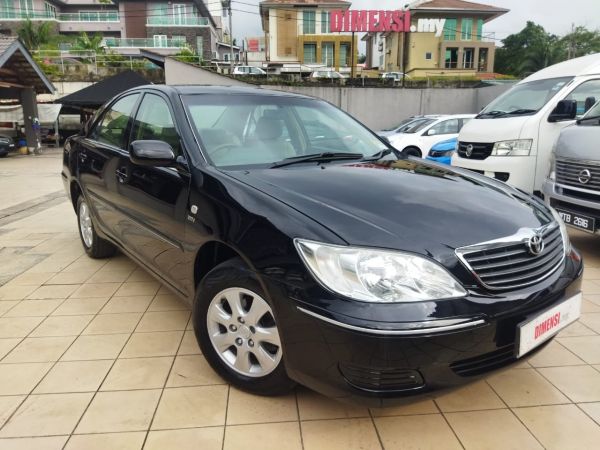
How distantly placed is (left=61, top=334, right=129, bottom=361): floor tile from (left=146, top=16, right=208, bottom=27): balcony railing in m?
46.7

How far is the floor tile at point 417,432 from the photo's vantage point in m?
2.01

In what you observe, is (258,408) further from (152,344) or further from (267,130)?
(267,130)

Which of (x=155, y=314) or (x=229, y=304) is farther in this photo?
(x=155, y=314)

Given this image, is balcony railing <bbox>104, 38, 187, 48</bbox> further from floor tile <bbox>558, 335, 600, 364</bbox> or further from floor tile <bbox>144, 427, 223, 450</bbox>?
floor tile <bbox>144, 427, 223, 450</bbox>

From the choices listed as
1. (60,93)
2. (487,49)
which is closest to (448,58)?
(487,49)

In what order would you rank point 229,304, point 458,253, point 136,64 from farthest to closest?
point 136,64
point 229,304
point 458,253

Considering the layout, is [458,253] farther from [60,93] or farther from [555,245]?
[60,93]

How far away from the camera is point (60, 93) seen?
24562 mm

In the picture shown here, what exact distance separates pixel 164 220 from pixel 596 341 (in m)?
2.74

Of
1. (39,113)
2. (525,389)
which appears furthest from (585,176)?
(39,113)

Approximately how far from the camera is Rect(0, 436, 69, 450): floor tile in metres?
2.02

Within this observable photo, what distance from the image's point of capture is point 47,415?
2234 millimetres

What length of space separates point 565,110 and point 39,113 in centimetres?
2206

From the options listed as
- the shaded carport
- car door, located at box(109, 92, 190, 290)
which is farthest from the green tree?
car door, located at box(109, 92, 190, 290)
